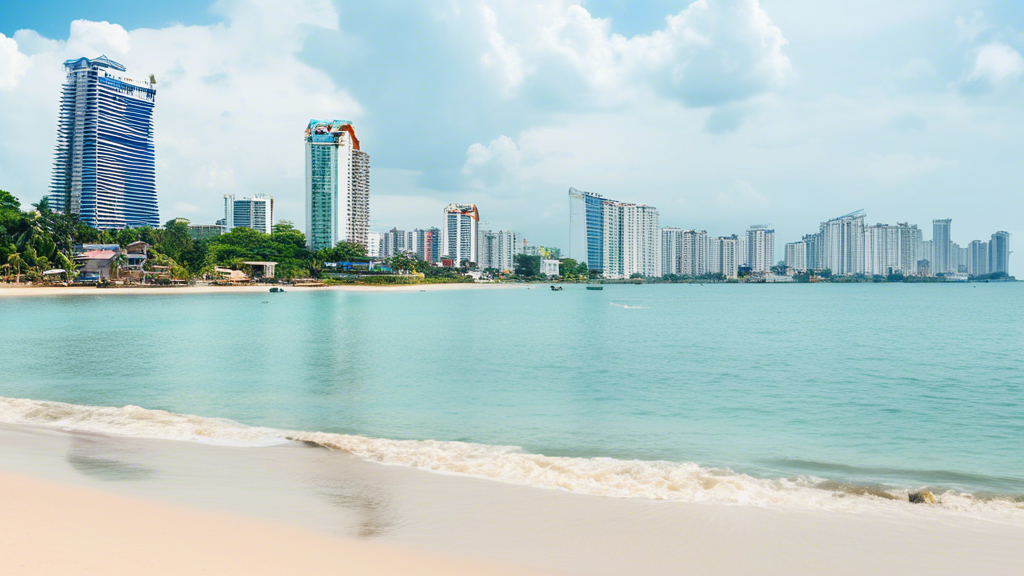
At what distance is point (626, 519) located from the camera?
6859 millimetres

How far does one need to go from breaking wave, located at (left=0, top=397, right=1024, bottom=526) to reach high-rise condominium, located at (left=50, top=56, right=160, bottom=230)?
139 m

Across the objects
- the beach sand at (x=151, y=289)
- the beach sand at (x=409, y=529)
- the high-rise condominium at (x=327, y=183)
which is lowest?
the beach sand at (x=409, y=529)

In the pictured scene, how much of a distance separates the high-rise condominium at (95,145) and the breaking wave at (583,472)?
5471 inches

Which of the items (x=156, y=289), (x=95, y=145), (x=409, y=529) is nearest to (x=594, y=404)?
(x=409, y=529)

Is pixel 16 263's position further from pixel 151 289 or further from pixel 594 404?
pixel 594 404

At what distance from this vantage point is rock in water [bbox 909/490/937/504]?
305 inches

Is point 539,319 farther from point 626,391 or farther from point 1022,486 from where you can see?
point 1022,486

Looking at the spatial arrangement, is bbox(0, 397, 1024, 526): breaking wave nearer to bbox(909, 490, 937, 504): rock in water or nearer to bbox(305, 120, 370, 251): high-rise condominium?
bbox(909, 490, 937, 504): rock in water

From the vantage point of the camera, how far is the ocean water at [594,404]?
360 inches

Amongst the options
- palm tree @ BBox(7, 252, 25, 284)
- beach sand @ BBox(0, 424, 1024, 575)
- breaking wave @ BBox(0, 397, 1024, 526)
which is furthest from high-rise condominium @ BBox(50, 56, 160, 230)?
beach sand @ BBox(0, 424, 1024, 575)

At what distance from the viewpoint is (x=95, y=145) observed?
129 m

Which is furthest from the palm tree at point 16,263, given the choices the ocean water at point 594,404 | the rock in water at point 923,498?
the rock in water at point 923,498

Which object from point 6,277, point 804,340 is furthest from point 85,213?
point 804,340

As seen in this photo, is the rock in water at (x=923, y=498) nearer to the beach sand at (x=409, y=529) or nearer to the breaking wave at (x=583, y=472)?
the breaking wave at (x=583, y=472)
